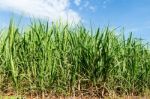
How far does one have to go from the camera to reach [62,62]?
7.97 meters

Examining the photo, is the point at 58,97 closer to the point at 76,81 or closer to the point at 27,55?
the point at 76,81

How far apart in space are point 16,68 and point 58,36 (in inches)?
45.6

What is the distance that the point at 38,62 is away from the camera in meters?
7.80

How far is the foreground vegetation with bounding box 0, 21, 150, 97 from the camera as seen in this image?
25.3 ft

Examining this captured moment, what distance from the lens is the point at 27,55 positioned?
7883 millimetres

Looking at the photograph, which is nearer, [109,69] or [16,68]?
[16,68]

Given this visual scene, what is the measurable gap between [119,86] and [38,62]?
1822mm

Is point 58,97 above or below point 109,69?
below

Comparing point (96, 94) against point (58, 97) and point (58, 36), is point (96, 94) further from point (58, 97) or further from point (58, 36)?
point (58, 36)

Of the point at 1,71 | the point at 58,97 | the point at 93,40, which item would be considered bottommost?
the point at 58,97

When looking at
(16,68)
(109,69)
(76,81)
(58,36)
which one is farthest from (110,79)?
(16,68)

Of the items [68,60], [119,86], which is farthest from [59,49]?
[119,86]

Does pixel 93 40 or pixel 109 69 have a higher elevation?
pixel 93 40

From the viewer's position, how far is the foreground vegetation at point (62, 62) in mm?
7711
